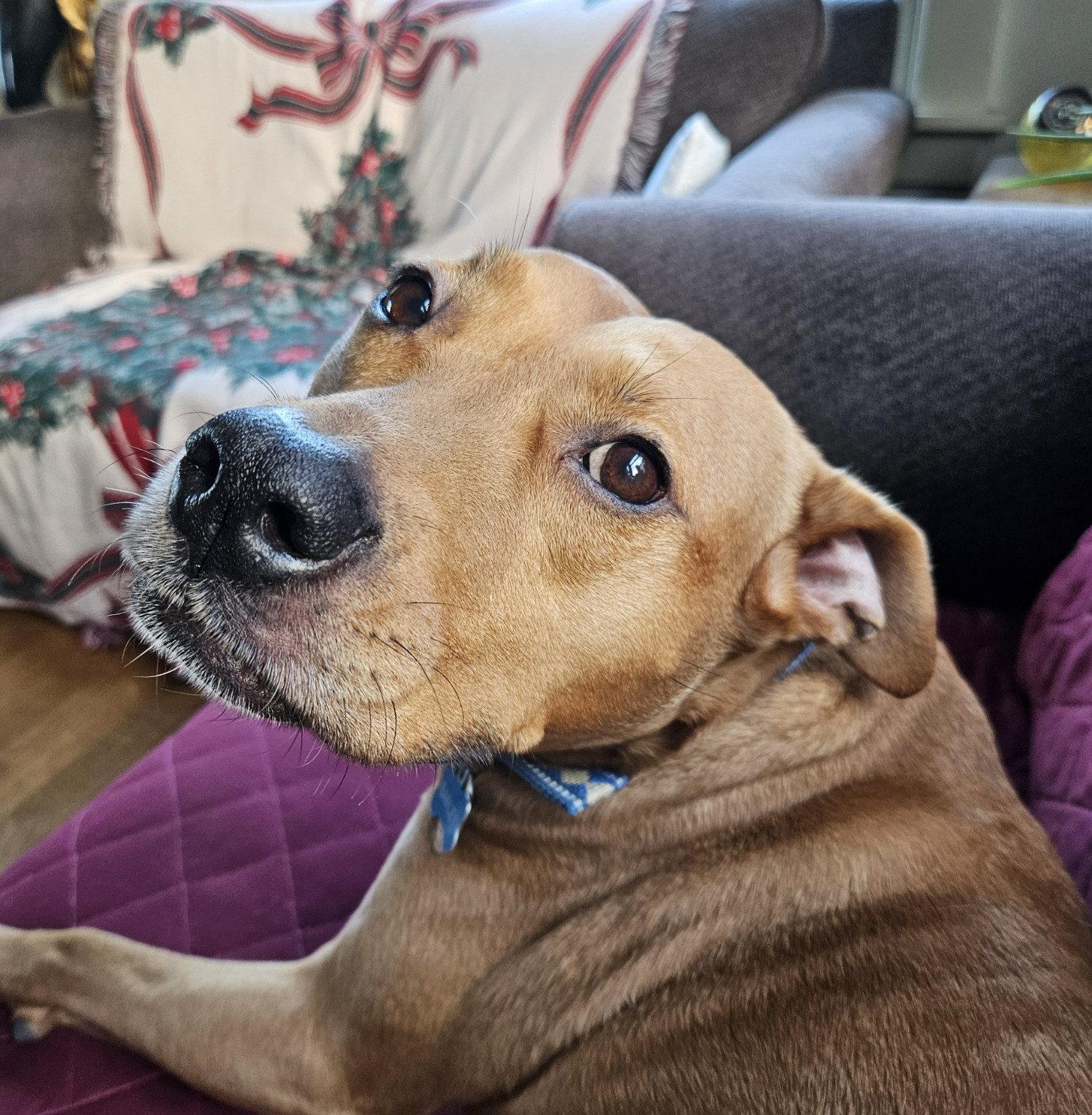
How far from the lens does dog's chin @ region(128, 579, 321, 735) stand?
1116 mm

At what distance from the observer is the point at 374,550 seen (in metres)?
1.10

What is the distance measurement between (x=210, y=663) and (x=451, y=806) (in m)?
0.57

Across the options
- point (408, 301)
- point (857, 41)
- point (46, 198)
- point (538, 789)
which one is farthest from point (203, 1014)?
point (857, 41)

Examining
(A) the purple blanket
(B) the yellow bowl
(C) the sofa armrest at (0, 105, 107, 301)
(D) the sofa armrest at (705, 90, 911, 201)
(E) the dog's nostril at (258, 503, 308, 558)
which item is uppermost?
(B) the yellow bowl

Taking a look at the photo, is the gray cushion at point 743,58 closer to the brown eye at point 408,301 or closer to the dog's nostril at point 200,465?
the brown eye at point 408,301

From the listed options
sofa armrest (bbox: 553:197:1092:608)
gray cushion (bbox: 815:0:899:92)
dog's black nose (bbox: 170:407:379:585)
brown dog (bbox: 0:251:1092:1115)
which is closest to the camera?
dog's black nose (bbox: 170:407:379:585)

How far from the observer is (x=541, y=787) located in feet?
5.09

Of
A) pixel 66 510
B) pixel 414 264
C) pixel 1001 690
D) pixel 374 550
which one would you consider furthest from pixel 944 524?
pixel 66 510

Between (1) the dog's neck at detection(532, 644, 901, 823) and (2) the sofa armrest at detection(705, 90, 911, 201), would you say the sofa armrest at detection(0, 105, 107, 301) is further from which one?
(1) the dog's neck at detection(532, 644, 901, 823)

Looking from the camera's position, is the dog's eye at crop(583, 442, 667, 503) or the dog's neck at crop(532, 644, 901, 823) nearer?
the dog's eye at crop(583, 442, 667, 503)

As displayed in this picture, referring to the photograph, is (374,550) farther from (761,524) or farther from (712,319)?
(712,319)

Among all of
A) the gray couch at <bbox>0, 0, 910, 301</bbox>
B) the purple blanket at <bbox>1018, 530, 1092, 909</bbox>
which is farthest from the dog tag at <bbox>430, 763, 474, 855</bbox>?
the gray couch at <bbox>0, 0, 910, 301</bbox>

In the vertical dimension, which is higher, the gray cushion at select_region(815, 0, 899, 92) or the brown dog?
the gray cushion at select_region(815, 0, 899, 92)

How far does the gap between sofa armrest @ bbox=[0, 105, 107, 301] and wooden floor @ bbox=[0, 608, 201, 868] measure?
5.40ft
